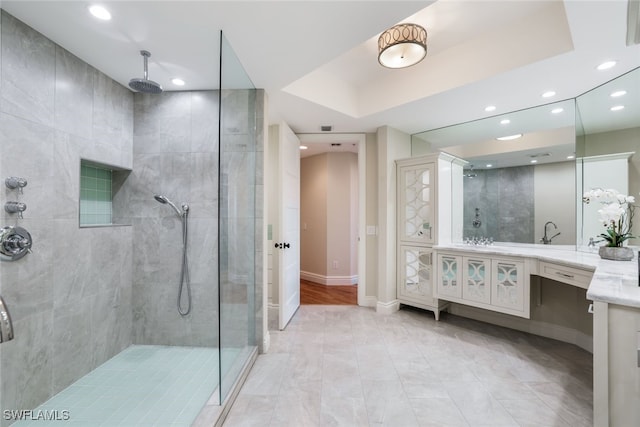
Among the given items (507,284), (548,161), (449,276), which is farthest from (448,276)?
(548,161)

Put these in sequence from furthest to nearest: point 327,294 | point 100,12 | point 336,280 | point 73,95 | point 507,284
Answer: point 336,280
point 327,294
point 507,284
point 73,95
point 100,12

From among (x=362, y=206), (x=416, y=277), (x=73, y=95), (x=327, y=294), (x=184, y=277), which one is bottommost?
(x=327, y=294)

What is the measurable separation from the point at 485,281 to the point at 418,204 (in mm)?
1087

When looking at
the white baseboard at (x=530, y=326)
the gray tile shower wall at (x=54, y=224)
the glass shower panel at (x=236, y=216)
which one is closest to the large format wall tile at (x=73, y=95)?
the gray tile shower wall at (x=54, y=224)

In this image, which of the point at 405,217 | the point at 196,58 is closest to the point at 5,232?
the point at 196,58

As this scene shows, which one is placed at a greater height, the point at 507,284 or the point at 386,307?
the point at 507,284

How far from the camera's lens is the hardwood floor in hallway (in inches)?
152

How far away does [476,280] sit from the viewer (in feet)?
9.12

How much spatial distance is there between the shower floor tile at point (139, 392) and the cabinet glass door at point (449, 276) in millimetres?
2411

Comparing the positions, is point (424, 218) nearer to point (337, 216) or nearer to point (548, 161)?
point (548, 161)

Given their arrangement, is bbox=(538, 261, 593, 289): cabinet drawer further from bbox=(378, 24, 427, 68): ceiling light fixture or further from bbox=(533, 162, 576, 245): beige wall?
bbox=(378, 24, 427, 68): ceiling light fixture

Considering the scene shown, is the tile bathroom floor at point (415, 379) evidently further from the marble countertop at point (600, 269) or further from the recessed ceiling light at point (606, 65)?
the recessed ceiling light at point (606, 65)
